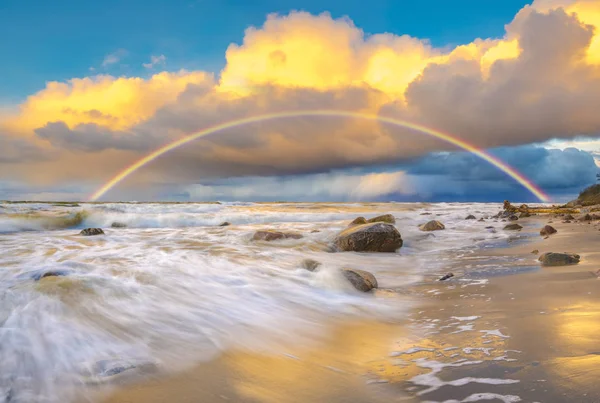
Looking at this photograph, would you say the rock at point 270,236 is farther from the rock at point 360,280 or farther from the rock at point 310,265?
the rock at point 360,280

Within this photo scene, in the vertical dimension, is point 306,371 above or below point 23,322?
below

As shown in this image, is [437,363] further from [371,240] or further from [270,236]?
[270,236]

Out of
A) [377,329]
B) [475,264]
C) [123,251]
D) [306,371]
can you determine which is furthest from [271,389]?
[123,251]

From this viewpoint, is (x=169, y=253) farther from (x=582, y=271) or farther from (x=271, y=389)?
(x=582, y=271)

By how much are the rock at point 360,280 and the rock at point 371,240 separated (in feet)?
15.4

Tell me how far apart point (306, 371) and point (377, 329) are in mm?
1425

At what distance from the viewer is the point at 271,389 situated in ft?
8.91

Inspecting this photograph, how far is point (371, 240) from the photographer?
435 inches

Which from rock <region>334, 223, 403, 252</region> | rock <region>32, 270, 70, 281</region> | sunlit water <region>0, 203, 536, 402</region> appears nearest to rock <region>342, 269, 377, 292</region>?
sunlit water <region>0, 203, 536, 402</region>

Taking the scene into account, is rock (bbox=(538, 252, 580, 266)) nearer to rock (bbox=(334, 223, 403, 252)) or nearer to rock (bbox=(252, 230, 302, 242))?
rock (bbox=(334, 223, 403, 252))

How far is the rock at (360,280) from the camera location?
6.07 meters

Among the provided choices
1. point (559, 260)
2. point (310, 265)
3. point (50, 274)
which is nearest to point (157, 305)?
point (50, 274)

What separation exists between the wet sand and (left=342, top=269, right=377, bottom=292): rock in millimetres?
1359

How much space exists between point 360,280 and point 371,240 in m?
5.04
